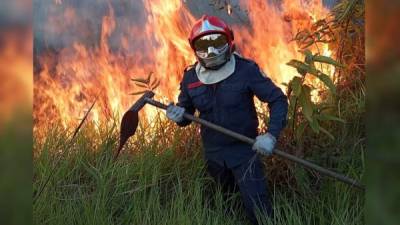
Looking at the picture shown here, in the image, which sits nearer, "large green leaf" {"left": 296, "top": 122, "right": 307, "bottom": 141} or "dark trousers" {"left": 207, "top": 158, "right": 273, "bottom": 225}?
"dark trousers" {"left": 207, "top": 158, "right": 273, "bottom": 225}

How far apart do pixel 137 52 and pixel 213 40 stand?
5.13 ft

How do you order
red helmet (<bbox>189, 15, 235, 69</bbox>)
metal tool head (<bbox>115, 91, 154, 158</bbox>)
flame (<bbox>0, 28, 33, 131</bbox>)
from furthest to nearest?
red helmet (<bbox>189, 15, 235, 69</bbox>), metal tool head (<bbox>115, 91, 154, 158</bbox>), flame (<bbox>0, 28, 33, 131</bbox>)

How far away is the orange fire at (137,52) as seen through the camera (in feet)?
14.2

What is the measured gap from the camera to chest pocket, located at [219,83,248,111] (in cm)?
304

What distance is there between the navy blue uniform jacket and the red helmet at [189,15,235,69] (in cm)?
11

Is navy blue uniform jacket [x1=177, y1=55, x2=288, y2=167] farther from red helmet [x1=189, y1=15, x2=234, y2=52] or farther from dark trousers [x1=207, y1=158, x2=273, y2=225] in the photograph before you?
red helmet [x1=189, y1=15, x2=234, y2=52]

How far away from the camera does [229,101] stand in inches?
120

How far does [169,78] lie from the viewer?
4.36 meters

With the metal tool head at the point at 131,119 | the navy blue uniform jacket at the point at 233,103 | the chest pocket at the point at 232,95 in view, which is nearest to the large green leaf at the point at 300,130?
the navy blue uniform jacket at the point at 233,103

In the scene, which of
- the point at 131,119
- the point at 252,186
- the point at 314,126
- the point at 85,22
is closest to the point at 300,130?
the point at 314,126

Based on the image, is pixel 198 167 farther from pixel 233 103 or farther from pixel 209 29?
pixel 209 29

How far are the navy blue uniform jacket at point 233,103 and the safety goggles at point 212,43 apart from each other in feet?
0.51

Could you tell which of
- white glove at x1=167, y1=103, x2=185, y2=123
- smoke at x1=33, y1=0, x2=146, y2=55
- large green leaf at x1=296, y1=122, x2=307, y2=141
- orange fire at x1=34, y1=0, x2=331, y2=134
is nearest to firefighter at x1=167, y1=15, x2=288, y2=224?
white glove at x1=167, y1=103, x2=185, y2=123

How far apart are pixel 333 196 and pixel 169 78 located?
1.71 meters
